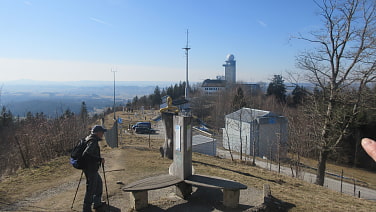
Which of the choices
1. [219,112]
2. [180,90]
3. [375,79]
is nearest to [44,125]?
[375,79]

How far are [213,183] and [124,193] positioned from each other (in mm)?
2944

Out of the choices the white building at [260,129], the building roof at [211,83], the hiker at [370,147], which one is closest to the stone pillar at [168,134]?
the hiker at [370,147]

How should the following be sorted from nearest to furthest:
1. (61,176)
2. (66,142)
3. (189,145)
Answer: (189,145) → (61,176) → (66,142)

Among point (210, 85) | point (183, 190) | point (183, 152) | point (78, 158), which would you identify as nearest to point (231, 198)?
point (183, 190)

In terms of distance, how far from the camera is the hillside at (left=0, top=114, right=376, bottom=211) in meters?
6.69

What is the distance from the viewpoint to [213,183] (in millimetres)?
6277

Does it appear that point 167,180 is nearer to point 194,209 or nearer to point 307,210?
point 194,209

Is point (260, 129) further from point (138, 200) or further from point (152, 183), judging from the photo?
point (138, 200)

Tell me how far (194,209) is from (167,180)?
3.34 ft

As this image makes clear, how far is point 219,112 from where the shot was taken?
4378 centimetres

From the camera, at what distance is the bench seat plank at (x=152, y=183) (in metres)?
5.88

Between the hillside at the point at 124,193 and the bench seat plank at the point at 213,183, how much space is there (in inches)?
26.3

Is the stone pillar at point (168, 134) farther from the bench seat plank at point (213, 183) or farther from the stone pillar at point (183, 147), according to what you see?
the bench seat plank at point (213, 183)

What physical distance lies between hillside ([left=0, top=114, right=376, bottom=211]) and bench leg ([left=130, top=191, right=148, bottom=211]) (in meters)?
0.24
